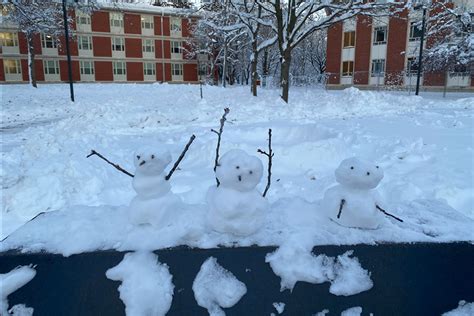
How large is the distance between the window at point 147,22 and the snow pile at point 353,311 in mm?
48742

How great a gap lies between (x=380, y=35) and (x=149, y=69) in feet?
95.2

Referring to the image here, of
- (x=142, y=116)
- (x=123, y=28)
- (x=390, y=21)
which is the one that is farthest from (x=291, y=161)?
(x=123, y=28)

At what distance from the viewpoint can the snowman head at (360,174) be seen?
6.59ft

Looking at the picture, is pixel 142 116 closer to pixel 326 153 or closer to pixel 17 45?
pixel 326 153

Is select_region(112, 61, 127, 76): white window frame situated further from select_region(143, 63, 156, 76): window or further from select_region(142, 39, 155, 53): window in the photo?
select_region(142, 39, 155, 53): window

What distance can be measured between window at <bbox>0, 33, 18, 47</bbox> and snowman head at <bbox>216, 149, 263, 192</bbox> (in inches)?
1899

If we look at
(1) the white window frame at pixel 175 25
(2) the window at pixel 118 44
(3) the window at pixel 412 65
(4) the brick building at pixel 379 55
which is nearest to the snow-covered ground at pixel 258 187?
(3) the window at pixel 412 65

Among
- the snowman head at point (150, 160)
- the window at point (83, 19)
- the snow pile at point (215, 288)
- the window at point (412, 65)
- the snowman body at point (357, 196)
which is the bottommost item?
the snow pile at point (215, 288)

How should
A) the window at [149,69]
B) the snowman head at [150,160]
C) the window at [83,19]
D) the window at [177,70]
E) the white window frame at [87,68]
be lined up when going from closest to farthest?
the snowman head at [150,160]
the window at [83,19]
the white window frame at [87,68]
the window at [149,69]
the window at [177,70]

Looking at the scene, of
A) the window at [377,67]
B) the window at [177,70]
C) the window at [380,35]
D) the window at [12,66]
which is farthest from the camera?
the window at [177,70]

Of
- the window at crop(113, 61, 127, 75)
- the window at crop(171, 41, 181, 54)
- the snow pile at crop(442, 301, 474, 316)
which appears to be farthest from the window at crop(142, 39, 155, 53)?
the snow pile at crop(442, 301, 474, 316)

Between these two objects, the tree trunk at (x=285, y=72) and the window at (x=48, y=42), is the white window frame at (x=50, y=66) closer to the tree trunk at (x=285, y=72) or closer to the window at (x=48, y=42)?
the window at (x=48, y=42)

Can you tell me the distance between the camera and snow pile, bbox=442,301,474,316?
187cm

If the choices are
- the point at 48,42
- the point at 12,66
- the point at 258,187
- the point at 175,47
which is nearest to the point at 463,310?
the point at 258,187
